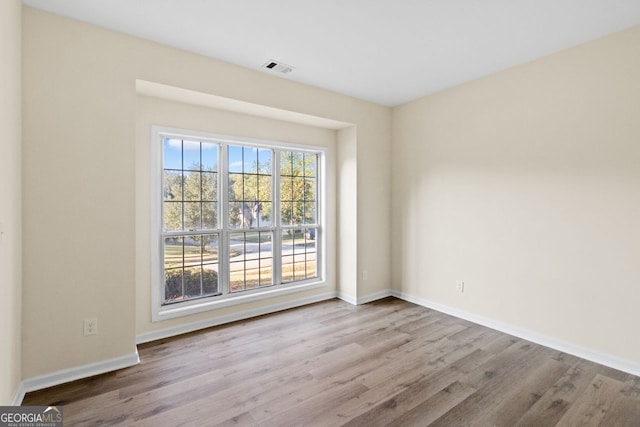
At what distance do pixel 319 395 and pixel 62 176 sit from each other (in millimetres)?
2499

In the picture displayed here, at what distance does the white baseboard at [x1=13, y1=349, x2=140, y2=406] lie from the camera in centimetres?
218

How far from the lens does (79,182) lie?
93.2 inches

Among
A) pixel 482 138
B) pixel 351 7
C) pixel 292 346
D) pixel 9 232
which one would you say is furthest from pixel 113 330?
pixel 482 138

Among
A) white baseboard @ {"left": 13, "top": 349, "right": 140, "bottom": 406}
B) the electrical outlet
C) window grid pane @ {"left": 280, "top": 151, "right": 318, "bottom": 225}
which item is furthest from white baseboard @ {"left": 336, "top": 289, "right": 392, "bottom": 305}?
the electrical outlet

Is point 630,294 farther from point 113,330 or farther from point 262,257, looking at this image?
point 113,330

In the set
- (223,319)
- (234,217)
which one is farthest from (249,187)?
(223,319)

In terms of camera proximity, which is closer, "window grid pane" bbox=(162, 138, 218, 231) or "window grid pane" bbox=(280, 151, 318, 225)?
"window grid pane" bbox=(162, 138, 218, 231)

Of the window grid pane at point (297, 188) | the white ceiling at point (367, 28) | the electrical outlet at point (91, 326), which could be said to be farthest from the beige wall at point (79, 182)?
the window grid pane at point (297, 188)

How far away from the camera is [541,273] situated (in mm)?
2982

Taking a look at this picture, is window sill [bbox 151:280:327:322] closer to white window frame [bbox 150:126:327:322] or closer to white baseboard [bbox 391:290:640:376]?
white window frame [bbox 150:126:327:322]

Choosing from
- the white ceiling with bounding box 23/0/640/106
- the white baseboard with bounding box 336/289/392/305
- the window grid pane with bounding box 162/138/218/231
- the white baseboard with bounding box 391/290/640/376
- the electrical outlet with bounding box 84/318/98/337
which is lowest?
the white baseboard with bounding box 391/290/640/376

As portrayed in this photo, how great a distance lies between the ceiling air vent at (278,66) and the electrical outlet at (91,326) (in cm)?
275

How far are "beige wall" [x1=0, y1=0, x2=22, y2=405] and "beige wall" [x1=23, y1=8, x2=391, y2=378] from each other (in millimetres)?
111

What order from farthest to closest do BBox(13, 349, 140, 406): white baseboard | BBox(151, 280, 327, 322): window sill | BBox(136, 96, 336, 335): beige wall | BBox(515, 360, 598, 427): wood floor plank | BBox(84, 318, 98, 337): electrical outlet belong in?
BBox(151, 280, 327, 322): window sill, BBox(136, 96, 336, 335): beige wall, BBox(84, 318, 98, 337): electrical outlet, BBox(13, 349, 140, 406): white baseboard, BBox(515, 360, 598, 427): wood floor plank
